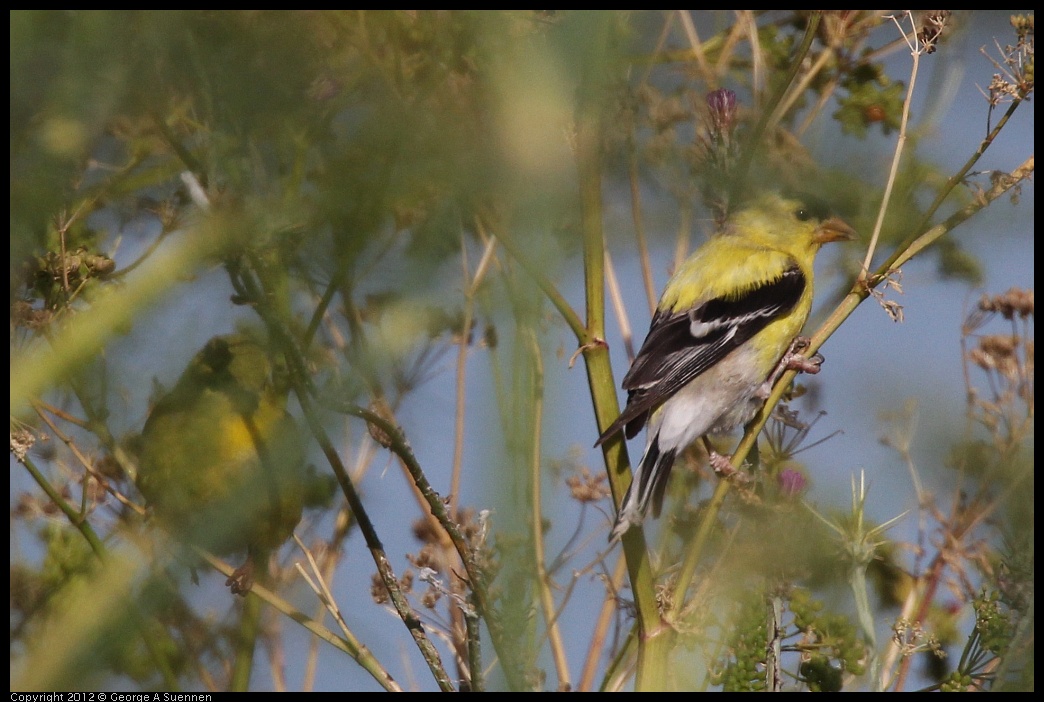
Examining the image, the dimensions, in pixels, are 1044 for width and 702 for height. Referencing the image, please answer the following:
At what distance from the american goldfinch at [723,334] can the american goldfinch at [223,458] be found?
149cm

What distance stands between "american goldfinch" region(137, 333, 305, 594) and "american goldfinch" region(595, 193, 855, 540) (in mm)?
1491

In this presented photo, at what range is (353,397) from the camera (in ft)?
1.49

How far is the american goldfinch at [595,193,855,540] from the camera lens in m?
2.29

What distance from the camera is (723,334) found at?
2449mm

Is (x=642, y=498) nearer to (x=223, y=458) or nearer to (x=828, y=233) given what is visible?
(x=223, y=458)

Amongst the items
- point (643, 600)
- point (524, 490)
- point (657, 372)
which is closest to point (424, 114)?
point (524, 490)

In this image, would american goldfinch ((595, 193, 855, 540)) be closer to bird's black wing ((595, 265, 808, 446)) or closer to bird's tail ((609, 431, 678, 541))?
bird's black wing ((595, 265, 808, 446))

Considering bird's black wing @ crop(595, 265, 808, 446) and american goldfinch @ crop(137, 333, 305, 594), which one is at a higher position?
bird's black wing @ crop(595, 265, 808, 446)

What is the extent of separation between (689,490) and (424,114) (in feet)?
3.68

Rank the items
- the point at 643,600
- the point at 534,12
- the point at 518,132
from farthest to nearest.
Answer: the point at 643,600
the point at 534,12
the point at 518,132

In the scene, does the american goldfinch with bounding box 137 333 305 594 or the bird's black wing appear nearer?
the american goldfinch with bounding box 137 333 305 594

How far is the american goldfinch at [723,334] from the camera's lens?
2295 millimetres

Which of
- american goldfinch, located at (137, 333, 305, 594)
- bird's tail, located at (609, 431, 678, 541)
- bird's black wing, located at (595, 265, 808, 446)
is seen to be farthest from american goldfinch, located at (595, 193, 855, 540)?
american goldfinch, located at (137, 333, 305, 594)

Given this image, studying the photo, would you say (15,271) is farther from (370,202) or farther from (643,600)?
(643,600)
